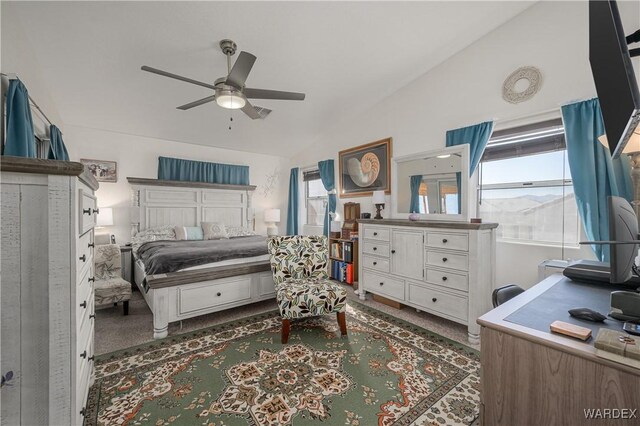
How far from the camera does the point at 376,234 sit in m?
3.44

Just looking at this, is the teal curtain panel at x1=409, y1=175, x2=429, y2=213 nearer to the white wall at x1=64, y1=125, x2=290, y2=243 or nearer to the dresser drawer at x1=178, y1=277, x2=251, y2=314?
the dresser drawer at x1=178, y1=277, x2=251, y2=314

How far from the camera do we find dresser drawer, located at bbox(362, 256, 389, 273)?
3.31m

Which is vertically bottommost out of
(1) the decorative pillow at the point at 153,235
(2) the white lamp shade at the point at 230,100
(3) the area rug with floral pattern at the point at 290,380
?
(3) the area rug with floral pattern at the point at 290,380

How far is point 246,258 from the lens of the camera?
3197 millimetres

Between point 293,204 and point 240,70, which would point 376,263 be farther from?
point 293,204

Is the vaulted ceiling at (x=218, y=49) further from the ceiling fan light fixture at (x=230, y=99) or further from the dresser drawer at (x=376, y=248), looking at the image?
the dresser drawer at (x=376, y=248)

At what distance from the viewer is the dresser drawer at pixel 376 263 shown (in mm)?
3311

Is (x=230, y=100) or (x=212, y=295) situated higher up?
(x=230, y=100)

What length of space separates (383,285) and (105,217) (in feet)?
13.6

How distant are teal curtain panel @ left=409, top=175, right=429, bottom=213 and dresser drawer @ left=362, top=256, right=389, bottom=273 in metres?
0.77

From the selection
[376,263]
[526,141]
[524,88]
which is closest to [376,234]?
[376,263]

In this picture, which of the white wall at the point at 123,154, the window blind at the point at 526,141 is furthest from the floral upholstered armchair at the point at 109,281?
the window blind at the point at 526,141

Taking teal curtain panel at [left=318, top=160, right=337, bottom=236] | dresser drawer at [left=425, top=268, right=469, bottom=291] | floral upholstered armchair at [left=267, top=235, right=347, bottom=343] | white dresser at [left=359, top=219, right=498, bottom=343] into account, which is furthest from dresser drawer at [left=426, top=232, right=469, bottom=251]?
teal curtain panel at [left=318, top=160, right=337, bottom=236]

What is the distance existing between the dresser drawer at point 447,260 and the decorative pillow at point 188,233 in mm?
3661
